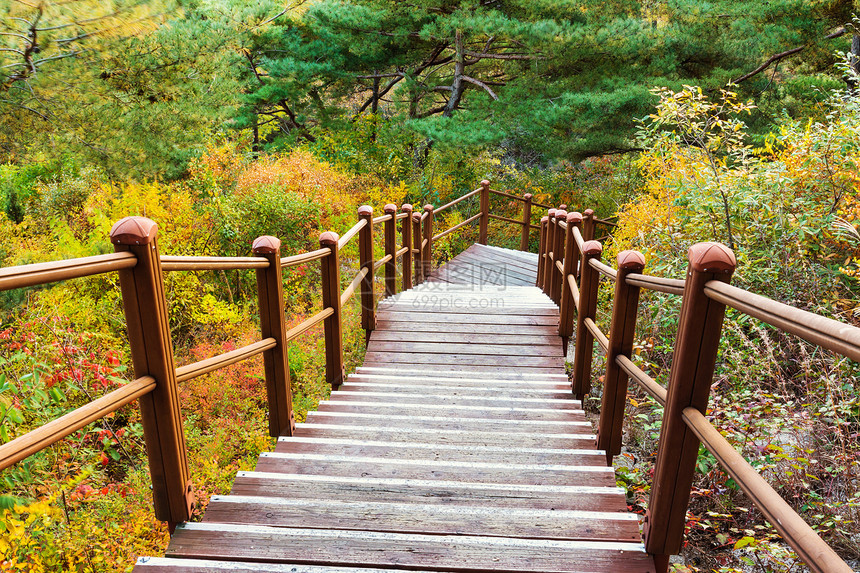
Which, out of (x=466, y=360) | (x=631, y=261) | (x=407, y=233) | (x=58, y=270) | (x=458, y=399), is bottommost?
(x=466, y=360)

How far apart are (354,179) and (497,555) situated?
39.8 ft

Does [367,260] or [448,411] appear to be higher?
[367,260]

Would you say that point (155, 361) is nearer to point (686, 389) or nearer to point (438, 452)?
point (438, 452)

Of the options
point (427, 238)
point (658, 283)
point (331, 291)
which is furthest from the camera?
point (427, 238)

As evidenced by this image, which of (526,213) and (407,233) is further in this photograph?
(526,213)

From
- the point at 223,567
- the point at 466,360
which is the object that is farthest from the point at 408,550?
the point at 466,360

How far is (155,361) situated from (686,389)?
1757 mm

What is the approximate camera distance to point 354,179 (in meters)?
13.2

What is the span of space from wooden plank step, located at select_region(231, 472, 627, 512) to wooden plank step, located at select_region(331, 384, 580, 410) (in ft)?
3.98

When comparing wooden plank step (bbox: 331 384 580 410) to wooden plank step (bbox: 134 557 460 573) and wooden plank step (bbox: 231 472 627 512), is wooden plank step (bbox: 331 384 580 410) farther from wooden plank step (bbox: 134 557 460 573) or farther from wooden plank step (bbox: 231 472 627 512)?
wooden plank step (bbox: 134 557 460 573)

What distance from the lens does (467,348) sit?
503 centimetres

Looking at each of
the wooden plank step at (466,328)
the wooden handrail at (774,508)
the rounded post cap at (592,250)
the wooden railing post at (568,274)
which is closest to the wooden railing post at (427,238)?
the wooden plank step at (466,328)

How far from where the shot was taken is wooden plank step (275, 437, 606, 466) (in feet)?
9.04

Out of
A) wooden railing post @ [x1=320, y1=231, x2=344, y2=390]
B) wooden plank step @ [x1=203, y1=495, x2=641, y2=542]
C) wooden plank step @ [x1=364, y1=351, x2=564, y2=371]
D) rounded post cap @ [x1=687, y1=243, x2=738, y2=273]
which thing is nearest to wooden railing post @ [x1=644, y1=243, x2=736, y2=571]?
rounded post cap @ [x1=687, y1=243, x2=738, y2=273]
